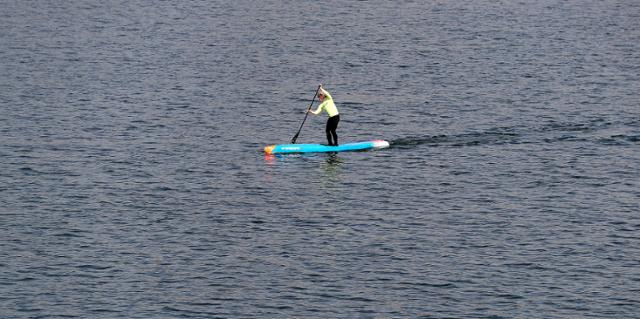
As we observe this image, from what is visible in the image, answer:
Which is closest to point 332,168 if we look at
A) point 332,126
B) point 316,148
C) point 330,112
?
point 316,148

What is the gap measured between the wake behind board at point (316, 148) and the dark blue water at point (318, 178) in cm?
51

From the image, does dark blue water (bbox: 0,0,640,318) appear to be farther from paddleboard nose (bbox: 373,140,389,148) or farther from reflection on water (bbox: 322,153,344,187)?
paddleboard nose (bbox: 373,140,389,148)

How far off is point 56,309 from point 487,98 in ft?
140

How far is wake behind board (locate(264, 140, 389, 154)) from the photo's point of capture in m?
61.8

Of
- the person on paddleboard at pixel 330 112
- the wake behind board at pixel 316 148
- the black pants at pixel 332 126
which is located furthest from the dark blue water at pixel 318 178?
the person on paddleboard at pixel 330 112

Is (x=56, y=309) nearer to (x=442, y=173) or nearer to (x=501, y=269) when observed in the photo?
(x=501, y=269)

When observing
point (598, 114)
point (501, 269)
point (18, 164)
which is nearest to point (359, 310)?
point (501, 269)

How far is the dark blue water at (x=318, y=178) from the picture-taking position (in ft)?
141

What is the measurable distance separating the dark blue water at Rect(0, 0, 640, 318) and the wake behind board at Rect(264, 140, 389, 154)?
0.51 meters

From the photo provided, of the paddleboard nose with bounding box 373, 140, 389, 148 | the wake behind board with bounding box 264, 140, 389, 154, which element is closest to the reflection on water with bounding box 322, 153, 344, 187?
the wake behind board with bounding box 264, 140, 389, 154

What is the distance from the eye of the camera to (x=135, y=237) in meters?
48.5

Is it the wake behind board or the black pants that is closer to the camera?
the wake behind board

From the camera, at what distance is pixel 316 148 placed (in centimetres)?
6200

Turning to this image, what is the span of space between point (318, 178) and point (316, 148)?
4705 mm
